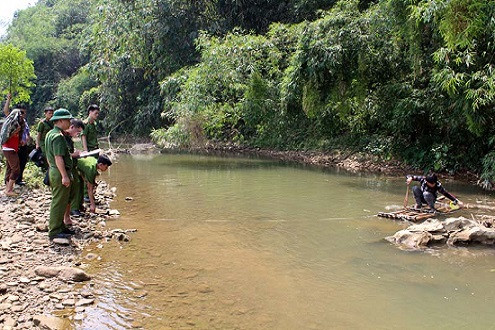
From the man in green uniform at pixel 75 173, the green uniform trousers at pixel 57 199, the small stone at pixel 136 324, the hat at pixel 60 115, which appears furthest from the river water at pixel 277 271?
the hat at pixel 60 115

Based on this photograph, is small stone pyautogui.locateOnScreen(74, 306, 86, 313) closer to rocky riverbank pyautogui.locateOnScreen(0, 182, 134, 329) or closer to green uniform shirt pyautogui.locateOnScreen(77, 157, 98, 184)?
rocky riverbank pyautogui.locateOnScreen(0, 182, 134, 329)

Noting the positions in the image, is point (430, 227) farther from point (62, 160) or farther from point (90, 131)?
point (90, 131)

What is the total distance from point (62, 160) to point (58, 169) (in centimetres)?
14

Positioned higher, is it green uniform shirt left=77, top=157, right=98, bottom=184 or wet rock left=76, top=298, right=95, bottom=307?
green uniform shirt left=77, top=157, right=98, bottom=184

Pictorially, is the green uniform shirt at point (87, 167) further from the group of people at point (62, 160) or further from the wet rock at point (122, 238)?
the wet rock at point (122, 238)

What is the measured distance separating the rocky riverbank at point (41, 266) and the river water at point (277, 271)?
20cm

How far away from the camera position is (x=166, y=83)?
60.3 feet

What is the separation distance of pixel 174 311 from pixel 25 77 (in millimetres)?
15758

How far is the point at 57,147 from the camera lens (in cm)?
566

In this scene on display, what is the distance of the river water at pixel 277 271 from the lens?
4.28 m

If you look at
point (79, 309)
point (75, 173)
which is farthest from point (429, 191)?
point (79, 309)

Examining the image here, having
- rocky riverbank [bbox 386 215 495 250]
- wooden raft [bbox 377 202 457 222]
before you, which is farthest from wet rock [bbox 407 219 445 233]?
wooden raft [bbox 377 202 457 222]

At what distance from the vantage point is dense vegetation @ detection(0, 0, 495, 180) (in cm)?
1041

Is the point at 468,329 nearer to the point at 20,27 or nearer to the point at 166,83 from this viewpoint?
the point at 166,83
